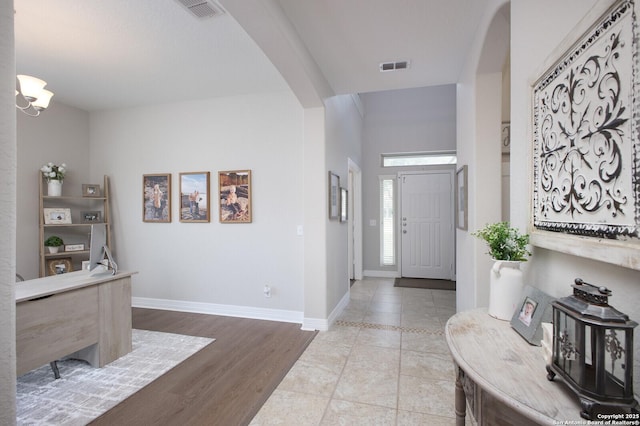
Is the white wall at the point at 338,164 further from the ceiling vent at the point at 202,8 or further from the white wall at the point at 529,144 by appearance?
A: the white wall at the point at 529,144

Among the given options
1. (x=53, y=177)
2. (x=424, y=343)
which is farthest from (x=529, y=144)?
(x=53, y=177)

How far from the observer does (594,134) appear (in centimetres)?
81

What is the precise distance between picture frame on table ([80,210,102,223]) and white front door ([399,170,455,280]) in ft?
16.1

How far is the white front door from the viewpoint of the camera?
535cm

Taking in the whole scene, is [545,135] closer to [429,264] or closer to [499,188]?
[499,188]

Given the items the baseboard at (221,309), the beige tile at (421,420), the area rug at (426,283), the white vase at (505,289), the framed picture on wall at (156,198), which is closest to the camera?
the white vase at (505,289)

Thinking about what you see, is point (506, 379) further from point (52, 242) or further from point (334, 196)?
point (52, 242)

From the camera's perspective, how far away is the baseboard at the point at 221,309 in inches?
138

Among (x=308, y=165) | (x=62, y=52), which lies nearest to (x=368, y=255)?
(x=308, y=165)

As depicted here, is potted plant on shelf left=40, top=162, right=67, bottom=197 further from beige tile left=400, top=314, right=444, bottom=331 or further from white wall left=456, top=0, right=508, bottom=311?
white wall left=456, top=0, right=508, bottom=311

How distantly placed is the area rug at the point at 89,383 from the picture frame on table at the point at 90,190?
2.21m

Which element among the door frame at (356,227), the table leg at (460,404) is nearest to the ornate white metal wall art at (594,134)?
the table leg at (460,404)

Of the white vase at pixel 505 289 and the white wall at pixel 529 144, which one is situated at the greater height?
the white wall at pixel 529 144

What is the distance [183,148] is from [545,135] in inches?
152
